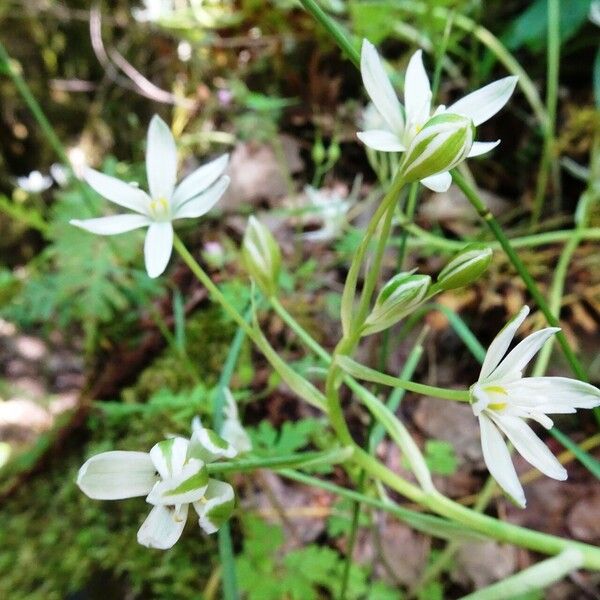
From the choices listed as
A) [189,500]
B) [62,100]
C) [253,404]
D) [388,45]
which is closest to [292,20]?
[388,45]

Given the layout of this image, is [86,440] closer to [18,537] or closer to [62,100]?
[18,537]

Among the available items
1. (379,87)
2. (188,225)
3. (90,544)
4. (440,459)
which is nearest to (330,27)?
(379,87)

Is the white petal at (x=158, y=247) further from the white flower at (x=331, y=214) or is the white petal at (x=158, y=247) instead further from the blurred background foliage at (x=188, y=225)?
the white flower at (x=331, y=214)

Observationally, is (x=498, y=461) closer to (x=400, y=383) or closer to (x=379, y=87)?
(x=400, y=383)

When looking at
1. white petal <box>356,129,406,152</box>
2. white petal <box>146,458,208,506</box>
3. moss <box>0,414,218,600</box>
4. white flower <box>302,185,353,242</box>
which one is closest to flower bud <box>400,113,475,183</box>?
white petal <box>356,129,406,152</box>

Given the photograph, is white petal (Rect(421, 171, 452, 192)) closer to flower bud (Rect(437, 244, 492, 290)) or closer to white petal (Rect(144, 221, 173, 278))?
flower bud (Rect(437, 244, 492, 290))
